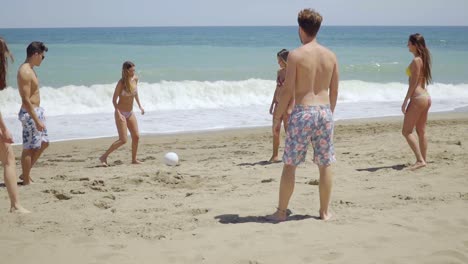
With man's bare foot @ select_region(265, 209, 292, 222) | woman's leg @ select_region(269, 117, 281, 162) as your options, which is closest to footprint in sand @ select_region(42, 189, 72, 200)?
man's bare foot @ select_region(265, 209, 292, 222)

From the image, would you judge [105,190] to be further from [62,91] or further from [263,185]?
[62,91]

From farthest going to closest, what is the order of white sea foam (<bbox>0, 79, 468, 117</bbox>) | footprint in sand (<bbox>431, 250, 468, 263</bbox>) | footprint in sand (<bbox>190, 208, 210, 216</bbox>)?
white sea foam (<bbox>0, 79, 468, 117</bbox>), footprint in sand (<bbox>190, 208, 210, 216</bbox>), footprint in sand (<bbox>431, 250, 468, 263</bbox>)

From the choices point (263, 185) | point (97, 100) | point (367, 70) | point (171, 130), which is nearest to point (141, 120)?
point (171, 130)

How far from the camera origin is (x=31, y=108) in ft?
20.4

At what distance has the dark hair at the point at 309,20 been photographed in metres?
4.55

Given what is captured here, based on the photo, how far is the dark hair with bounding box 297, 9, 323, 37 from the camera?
14.9 feet

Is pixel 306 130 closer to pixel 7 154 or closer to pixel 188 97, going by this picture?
pixel 7 154

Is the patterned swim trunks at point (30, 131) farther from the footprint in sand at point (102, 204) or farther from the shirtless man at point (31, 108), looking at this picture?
the footprint in sand at point (102, 204)

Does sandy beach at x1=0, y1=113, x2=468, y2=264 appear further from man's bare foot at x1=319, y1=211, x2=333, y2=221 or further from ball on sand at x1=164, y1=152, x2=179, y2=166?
ball on sand at x1=164, y1=152, x2=179, y2=166

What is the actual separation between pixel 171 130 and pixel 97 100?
5.13m

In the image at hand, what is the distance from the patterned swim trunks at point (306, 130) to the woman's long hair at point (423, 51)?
8.95 ft

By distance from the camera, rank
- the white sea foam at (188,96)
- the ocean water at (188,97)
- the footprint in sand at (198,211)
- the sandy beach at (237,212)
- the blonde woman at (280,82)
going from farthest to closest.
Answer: the white sea foam at (188,96) < the ocean water at (188,97) < the blonde woman at (280,82) < the footprint in sand at (198,211) < the sandy beach at (237,212)

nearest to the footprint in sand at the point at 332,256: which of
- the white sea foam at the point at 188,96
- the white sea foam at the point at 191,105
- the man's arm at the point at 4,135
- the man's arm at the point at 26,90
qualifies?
the man's arm at the point at 4,135

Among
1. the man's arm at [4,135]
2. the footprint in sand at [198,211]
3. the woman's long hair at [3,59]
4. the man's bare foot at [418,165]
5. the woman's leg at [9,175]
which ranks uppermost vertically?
the woman's long hair at [3,59]
